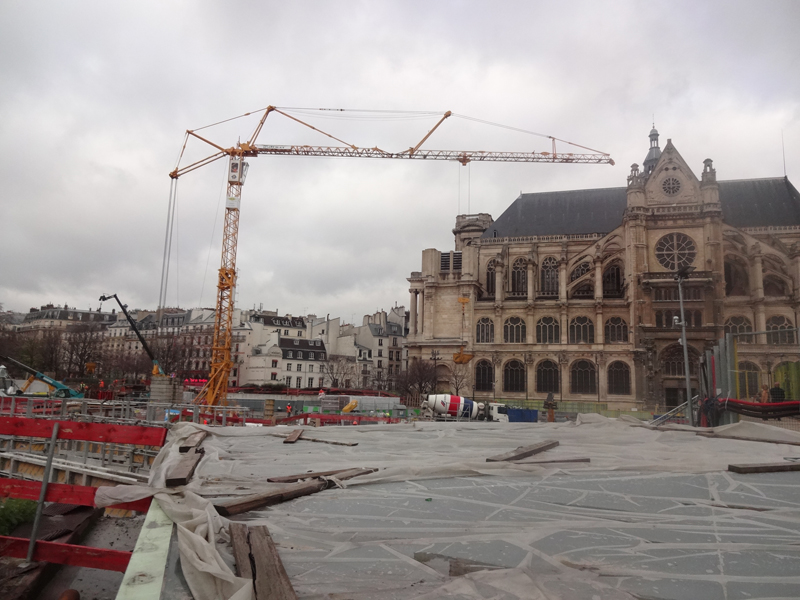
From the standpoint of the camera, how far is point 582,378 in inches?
1747

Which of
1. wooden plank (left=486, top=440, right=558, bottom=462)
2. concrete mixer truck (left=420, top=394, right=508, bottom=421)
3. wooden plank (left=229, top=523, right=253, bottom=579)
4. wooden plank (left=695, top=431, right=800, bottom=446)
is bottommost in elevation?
concrete mixer truck (left=420, top=394, right=508, bottom=421)

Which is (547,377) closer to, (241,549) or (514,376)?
(514,376)

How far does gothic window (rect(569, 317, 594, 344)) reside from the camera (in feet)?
149

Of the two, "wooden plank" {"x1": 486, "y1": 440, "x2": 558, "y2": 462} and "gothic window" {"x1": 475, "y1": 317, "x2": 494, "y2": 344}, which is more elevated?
"gothic window" {"x1": 475, "y1": 317, "x2": 494, "y2": 344}

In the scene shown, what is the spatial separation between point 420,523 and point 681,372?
1644 inches

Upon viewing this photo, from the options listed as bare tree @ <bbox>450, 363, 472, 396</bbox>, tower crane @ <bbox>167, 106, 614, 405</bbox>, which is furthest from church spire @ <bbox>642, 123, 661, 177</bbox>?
bare tree @ <bbox>450, 363, 472, 396</bbox>

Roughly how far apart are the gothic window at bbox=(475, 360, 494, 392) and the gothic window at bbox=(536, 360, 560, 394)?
394 cm

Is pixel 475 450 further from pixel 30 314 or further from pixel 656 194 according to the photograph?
pixel 30 314

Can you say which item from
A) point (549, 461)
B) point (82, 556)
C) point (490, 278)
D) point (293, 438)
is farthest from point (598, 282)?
point (82, 556)

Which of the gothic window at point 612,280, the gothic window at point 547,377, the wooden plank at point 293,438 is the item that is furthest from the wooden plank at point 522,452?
the gothic window at point 612,280

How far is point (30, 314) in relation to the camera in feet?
321

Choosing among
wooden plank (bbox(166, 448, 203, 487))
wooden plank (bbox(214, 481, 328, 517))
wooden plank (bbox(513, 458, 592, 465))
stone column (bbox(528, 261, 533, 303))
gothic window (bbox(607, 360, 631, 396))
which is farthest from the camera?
stone column (bbox(528, 261, 533, 303))

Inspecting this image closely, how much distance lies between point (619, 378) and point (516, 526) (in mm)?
42618

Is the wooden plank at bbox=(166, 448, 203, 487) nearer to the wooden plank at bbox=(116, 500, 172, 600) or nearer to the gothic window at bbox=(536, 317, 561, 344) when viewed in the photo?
the wooden plank at bbox=(116, 500, 172, 600)
